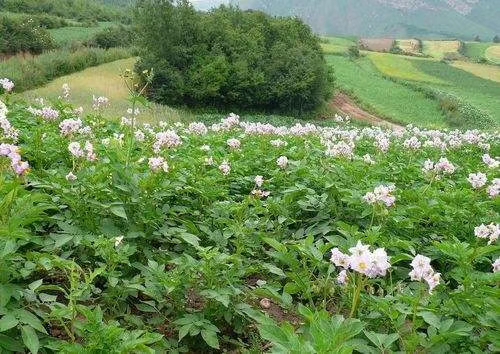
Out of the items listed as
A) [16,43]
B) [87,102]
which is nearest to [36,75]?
[87,102]

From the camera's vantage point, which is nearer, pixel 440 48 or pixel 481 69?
pixel 481 69

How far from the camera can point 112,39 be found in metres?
71.0

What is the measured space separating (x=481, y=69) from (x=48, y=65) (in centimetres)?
6794

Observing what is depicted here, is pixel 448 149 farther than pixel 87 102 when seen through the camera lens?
No

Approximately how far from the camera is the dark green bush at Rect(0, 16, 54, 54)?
5891cm

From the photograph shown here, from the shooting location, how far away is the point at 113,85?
138ft

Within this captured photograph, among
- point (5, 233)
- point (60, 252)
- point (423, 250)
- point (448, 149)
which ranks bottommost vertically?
point (448, 149)

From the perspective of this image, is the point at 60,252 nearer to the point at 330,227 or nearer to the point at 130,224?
Answer: the point at 130,224

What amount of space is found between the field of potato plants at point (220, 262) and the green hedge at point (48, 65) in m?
39.4

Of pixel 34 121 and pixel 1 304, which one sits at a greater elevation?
pixel 1 304

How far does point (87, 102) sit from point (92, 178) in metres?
30.7

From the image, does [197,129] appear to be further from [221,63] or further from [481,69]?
[481,69]

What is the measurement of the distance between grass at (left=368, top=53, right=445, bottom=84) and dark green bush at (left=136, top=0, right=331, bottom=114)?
2291 centimetres

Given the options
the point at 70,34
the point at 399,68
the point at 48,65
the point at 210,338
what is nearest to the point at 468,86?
the point at 399,68
